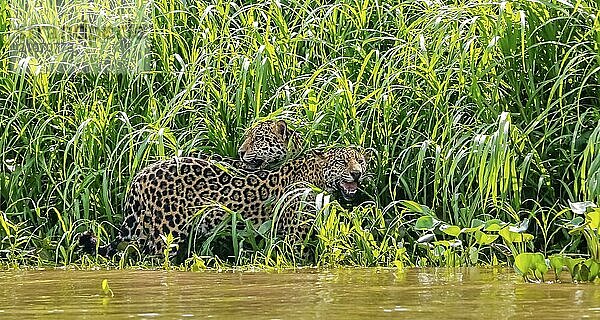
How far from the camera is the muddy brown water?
86.4 inches

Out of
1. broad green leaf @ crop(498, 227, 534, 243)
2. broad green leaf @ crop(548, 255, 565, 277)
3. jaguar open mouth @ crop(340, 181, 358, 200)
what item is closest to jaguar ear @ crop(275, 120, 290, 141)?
jaguar open mouth @ crop(340, 181, 358, 200)

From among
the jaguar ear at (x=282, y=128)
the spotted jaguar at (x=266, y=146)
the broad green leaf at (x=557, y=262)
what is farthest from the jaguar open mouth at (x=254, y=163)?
the broad green leaf at (x=557, y=262)

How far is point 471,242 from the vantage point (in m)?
4.06

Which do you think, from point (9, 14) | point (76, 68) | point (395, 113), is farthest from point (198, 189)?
point (9, 14)

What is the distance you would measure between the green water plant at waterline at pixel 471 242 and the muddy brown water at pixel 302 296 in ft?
0.42

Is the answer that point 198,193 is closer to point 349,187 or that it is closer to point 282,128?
point 282,128

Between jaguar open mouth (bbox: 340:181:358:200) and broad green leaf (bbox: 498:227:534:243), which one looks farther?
jaguar open mouth (bbox: 340:181:358:200)

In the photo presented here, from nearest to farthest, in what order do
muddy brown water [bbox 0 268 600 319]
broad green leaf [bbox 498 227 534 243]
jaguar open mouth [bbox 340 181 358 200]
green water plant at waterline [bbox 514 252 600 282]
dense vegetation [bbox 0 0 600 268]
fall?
muddy brown water [bbox 0 268 600 319] < green water plant at waterline [bbox 514 252 600 282] < broad green leaf [bbox 498 227 534 243] < dense vegetation [bbox 0 0 600 268] < jaguar open mouth [bbox 340 181 358 200]

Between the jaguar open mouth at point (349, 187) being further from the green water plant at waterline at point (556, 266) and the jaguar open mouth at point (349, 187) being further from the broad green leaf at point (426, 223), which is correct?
the green water plant at waterline at point (556, 266)

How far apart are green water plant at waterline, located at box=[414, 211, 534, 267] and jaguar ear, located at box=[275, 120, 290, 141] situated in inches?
29.4

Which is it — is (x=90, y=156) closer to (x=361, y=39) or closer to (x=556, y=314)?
(x=361, y=39)

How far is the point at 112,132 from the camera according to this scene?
16.6 ft

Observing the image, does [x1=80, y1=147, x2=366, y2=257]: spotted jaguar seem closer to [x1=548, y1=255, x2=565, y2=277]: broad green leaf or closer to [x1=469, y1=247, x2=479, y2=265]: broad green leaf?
[x1=469, y1=247, x2=479, y2=265]: broad green leaf

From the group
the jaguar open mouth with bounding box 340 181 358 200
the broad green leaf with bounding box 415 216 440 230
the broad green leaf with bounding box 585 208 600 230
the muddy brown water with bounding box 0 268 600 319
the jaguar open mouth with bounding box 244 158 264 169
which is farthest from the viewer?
the jaguar open mouth with bounding box 244 158 264 169
